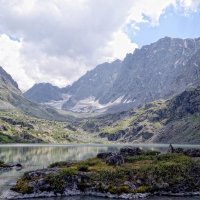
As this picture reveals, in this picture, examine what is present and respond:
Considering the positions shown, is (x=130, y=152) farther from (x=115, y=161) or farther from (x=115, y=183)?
(x=115, y=183)

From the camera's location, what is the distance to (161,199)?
85.9m

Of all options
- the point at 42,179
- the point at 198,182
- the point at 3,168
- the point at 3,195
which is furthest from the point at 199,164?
the point at 3,168

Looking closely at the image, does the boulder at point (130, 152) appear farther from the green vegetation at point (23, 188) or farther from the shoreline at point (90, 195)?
the green vegetation at point (23, 188)

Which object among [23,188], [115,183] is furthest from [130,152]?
[23,188]

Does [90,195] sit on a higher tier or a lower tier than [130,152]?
lower

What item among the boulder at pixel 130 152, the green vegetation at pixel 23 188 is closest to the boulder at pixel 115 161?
the boulder at pixel 130 152

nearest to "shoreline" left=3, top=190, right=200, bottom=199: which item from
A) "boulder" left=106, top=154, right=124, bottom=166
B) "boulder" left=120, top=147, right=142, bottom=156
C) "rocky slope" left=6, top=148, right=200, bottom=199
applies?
"rocky slope" left=6, top=148, right=200, bottom=199

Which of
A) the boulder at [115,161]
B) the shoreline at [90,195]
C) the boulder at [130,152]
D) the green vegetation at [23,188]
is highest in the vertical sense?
the boulder at [130,152]

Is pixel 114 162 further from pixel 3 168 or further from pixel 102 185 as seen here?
pixel 3 168

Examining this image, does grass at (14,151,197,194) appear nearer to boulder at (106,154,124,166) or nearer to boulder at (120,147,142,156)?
boulder at (106,154,124,166)

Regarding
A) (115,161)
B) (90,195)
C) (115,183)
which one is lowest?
(90,195)

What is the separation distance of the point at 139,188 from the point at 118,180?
5818 mm

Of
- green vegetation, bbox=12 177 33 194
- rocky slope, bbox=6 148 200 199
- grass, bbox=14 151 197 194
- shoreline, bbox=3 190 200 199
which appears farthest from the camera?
grass, bbox=14 151 197 194

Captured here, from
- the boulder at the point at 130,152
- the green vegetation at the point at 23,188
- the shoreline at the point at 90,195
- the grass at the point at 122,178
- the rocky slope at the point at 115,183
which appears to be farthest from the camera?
the boulder at the point at 130,152
